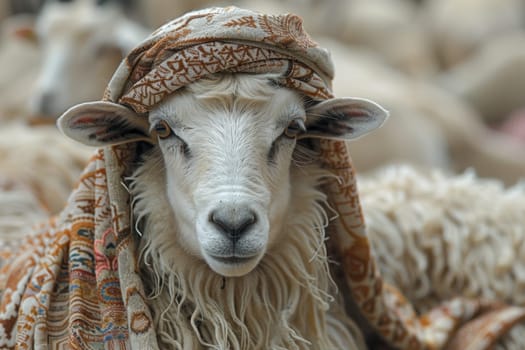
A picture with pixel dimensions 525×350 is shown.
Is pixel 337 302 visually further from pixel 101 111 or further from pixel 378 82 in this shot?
pixel 378 82

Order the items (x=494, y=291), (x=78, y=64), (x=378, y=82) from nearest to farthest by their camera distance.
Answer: (x=494, y=291)
(x=78, y=64)
(x=378, y=82)

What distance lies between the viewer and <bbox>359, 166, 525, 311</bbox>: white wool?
13.7 ft

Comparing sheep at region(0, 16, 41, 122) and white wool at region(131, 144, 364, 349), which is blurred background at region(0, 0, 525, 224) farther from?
white wool at region(131, 144, 364, 349)

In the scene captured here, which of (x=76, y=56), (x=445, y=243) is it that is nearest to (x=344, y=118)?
(x=445, y=243)

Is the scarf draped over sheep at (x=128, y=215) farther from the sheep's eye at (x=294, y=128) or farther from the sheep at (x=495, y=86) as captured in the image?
the sheep at (x=495, y=86)

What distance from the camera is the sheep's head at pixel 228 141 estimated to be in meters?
2.93

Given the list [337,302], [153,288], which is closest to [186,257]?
[153,288]

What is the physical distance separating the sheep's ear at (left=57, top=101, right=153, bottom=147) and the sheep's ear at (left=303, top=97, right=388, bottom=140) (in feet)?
1.88

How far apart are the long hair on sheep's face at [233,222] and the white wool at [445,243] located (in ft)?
2.55

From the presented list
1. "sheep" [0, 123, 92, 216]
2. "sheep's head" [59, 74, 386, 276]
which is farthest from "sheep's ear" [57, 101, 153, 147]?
"sheep" [0, 123, 92, 216]

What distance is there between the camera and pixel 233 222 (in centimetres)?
288

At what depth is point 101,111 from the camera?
10.4 feet

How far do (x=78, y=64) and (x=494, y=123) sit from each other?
5.96 meters

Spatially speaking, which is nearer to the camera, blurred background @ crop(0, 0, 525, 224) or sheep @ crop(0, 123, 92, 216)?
sheep @ crop(0, 123, 92, 216)
